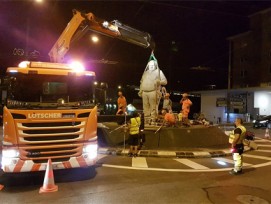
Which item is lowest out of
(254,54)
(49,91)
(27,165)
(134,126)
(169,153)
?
(169,153)

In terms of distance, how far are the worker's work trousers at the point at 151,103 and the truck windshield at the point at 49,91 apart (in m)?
8.26

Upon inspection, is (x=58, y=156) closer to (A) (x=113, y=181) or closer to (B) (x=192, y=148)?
(A) (x=113, y=181)

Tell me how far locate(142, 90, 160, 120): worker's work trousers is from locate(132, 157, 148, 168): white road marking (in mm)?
4964

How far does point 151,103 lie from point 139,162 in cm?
621

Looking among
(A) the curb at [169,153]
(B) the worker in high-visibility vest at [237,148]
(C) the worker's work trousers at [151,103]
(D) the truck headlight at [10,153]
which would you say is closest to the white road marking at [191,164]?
(A) the curb at [169,153]

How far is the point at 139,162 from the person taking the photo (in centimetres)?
Result: 1152

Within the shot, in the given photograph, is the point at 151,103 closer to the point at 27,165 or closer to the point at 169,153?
the point at 169,153

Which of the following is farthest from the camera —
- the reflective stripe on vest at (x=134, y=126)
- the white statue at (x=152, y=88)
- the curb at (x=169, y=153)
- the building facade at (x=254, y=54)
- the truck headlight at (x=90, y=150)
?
the building facade at (x=254, y=54)

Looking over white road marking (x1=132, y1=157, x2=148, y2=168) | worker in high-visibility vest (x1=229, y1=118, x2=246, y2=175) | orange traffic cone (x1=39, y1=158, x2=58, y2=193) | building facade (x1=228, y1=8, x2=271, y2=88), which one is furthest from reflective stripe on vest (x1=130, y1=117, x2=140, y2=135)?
building facade (x1=228, y1=8, x2=271, y2=88)

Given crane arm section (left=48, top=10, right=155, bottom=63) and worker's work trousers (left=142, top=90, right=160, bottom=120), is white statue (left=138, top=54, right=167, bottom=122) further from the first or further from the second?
crane arm section (left=48, top=10, right=155, bottom=63)

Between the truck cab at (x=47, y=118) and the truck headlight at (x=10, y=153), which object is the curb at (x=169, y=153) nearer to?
the truck cab at (x=47, y=118)

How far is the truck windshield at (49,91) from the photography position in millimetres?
8219

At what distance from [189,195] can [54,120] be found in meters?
3.83

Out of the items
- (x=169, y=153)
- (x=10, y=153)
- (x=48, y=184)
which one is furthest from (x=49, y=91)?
(x=169, y=153)
